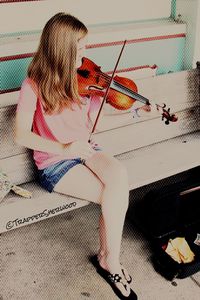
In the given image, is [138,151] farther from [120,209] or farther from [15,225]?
[15,225]

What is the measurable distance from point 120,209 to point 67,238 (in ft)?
2.50

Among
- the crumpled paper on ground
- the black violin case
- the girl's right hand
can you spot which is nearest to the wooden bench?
the black violin case

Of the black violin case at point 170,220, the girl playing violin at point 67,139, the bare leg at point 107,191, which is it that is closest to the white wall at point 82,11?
the girl playing violin at point 67,139

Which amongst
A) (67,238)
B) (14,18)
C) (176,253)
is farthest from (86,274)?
(14,18)

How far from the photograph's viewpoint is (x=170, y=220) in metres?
2.85

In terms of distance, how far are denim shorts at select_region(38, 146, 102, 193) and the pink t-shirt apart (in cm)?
3

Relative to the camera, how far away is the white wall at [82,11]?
2.81m

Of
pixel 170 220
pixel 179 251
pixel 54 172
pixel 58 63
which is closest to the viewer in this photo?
pixel 58 63

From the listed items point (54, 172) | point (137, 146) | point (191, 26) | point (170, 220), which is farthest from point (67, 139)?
point (191, 26)

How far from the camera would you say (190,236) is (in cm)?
284

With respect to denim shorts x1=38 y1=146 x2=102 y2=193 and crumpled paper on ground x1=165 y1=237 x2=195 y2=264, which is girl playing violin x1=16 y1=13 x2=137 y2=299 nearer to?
denim shorts x1=38 y1=146 x2=102 y2=193

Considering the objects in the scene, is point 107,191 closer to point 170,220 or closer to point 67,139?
point 67,139

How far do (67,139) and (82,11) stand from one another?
44.9 inches

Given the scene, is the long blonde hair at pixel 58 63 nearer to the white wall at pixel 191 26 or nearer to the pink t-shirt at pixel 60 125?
the pink t-shirt at pixel 60 125
